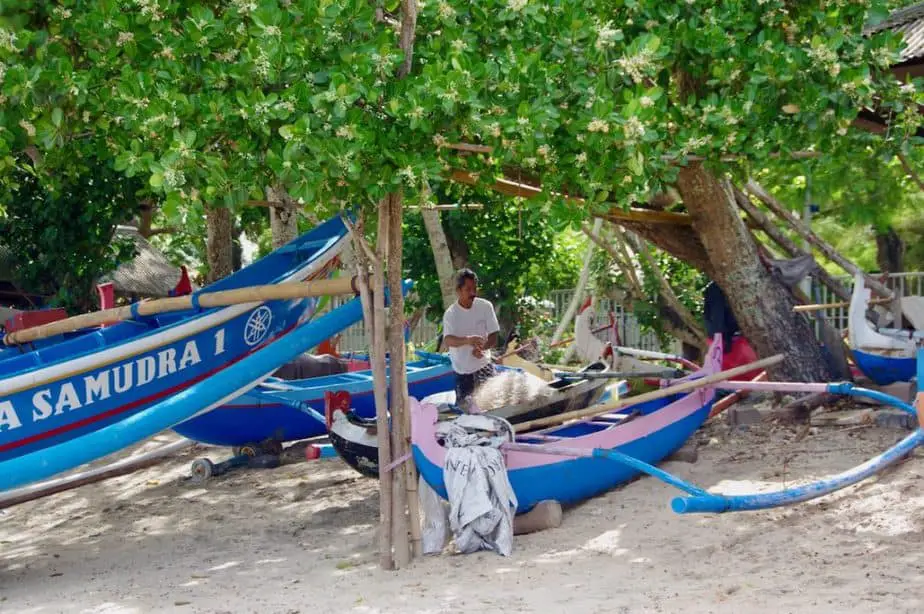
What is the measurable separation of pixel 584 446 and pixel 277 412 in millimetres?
3740

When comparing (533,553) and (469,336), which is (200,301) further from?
(533,553)

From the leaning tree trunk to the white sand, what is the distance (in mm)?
803

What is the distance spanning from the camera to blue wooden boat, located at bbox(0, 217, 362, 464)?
289 inches

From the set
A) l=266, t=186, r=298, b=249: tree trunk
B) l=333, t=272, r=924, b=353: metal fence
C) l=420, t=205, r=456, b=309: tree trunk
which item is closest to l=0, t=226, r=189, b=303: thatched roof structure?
l=333, t=272, r=924, b=353: metal fence

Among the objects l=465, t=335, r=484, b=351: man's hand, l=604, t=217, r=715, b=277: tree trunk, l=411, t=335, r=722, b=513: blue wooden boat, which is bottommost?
l=411, t=335, r=722, b=513: blue wooden boat

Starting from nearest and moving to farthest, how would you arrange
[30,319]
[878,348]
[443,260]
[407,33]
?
1. [407,33]
2. [30,319]
3. [878,348]
4. [443,260]

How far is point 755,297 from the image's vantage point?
10.2m

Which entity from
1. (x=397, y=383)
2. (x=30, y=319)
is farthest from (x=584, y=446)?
(x=30, y=319)

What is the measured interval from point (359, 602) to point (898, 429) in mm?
5057

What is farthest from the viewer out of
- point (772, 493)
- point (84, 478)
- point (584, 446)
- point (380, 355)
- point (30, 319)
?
point (84, 478)

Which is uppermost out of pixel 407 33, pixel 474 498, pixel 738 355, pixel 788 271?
pixel 407 33

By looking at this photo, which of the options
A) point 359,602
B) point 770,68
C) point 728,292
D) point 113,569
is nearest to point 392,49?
point 770,68

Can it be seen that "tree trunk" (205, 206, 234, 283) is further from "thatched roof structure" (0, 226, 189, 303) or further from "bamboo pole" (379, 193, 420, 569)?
"thatched roof structure" (0, 226, 189, 303)

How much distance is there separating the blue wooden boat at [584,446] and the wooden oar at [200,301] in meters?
0.96
